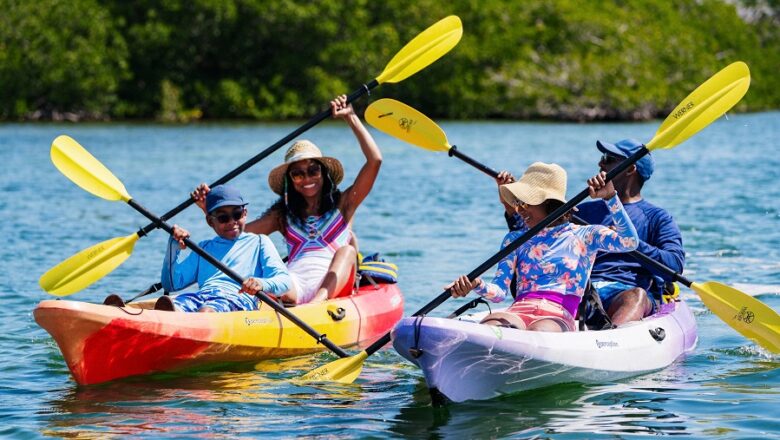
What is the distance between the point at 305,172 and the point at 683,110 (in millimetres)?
2353

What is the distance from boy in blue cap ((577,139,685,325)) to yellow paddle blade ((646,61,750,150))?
253mm

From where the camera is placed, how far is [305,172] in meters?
7.55

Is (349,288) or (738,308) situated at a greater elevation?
(349,288)

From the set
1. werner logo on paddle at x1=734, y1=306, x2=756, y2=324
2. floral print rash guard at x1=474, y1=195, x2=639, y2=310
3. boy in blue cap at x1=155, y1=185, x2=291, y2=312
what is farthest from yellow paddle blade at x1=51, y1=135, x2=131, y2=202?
werner logo on paddle at x1=734, y1=306, x2=756, y2=324

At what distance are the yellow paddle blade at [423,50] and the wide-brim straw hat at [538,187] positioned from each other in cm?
233

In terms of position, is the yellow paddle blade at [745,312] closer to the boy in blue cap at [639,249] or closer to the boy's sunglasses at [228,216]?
the boy in blue cap at [639,249]

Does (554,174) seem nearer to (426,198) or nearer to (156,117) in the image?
(426,198)

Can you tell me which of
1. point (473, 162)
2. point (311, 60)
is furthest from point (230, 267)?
point (311, 60)

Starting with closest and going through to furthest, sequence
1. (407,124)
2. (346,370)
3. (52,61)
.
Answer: (346,370) → (407,124) → (52,61)

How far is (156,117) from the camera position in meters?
41.5

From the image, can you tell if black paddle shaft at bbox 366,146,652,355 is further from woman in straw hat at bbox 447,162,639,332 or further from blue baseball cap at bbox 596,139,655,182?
blue baseball cap at bbox 596,139,655,182

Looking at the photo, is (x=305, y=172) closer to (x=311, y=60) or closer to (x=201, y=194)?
(x=201, y=194)

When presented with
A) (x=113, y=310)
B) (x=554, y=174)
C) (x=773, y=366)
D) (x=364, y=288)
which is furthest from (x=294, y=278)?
(x=773, y=366)

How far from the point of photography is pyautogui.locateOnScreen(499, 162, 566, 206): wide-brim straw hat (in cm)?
568
